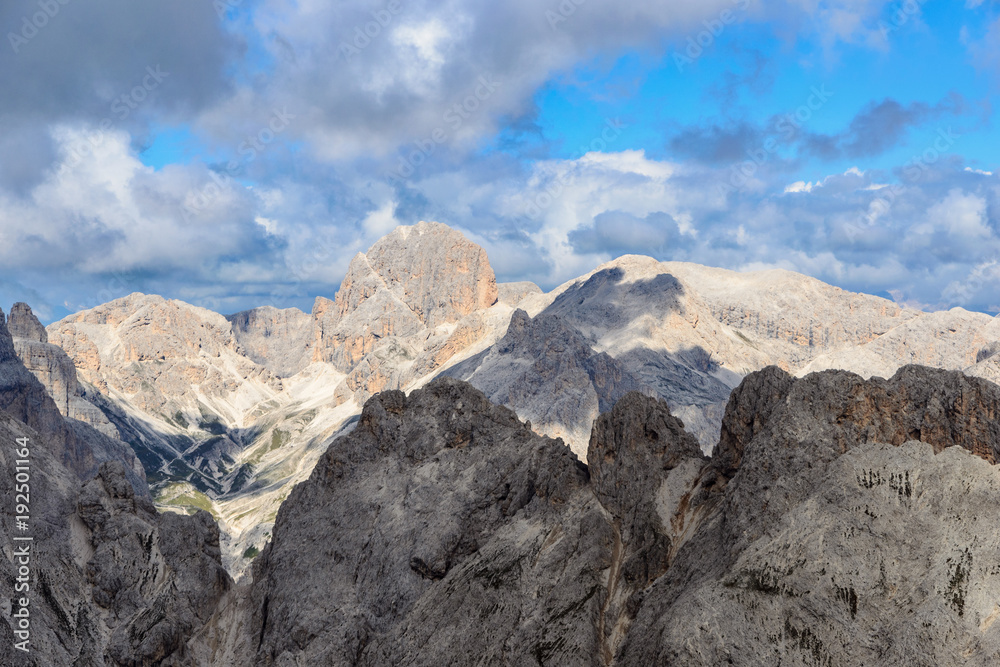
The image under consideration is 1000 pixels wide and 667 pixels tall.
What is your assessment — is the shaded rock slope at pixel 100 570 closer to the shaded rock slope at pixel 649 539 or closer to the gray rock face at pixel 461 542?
the shaded rock slope at pixel 649 539

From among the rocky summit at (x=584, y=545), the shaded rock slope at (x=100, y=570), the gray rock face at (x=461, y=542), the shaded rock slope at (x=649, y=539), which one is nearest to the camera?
the shaded rock slope at (x=649, y=539)

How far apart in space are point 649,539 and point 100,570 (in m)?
82.6

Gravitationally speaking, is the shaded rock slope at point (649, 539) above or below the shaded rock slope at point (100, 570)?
below

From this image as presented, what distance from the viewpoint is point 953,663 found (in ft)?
166

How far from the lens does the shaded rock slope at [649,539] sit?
186 ft

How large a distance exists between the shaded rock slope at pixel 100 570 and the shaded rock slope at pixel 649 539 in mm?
6099

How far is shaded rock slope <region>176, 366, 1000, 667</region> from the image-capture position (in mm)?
56844

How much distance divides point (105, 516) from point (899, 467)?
4397 inches

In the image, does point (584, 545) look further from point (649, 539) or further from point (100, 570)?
point (100, 570)

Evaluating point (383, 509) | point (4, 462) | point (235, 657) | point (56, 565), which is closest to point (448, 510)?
point (383, 509)

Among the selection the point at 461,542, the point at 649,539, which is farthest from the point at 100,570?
the point at 649,539

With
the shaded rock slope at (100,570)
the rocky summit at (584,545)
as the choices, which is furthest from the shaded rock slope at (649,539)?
the shaded rock slope at (100,570)

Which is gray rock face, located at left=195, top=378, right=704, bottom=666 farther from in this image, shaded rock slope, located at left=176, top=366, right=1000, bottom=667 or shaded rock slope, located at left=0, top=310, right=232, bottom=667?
shaded rock slope, located at left=0, top=310, right=232, bottom=667

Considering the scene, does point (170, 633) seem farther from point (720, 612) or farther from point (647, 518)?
point (720, 612)
